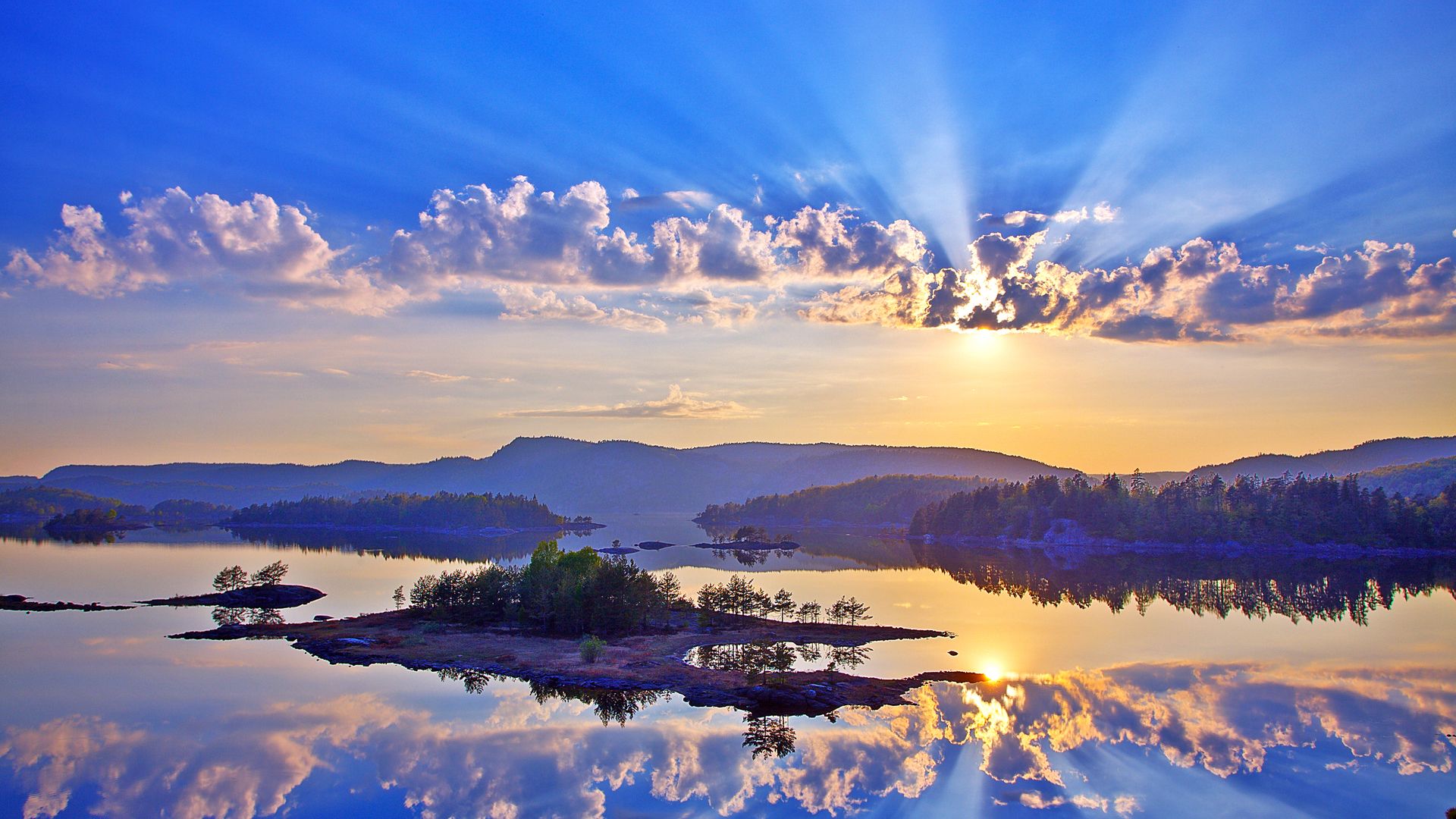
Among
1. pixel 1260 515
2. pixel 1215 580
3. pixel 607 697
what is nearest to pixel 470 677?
pixel 607 697

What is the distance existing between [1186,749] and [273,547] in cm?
18491

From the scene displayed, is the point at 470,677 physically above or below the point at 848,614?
above

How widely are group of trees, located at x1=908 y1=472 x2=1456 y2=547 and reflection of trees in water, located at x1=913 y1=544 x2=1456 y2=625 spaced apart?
15.5 m

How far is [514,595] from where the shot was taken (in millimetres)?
70375

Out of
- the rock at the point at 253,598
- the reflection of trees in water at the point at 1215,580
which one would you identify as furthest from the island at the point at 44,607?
the reflection of trees in water at the point at 1215,580

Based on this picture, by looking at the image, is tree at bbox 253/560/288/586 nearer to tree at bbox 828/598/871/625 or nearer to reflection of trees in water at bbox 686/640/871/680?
reflection of trees in water at bbox 686/640/871/680

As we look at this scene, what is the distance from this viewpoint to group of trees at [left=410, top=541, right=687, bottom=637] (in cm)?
6394

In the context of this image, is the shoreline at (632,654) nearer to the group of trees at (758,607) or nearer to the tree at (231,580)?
the group of trees at (758,607)

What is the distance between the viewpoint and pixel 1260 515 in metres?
A: 173

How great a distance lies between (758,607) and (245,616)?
47705 mm

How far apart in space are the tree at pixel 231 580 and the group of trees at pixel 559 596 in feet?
95.2

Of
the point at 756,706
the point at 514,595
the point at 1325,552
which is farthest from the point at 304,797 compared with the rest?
the point at 1325,552

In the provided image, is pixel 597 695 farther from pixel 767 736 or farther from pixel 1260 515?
pixel 1260 515

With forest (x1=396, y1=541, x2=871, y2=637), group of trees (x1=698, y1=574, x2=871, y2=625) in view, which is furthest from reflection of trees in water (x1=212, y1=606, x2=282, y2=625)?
group of trees (x1=698, y1=574, x2=871, y2=625)
